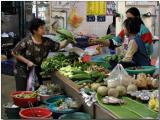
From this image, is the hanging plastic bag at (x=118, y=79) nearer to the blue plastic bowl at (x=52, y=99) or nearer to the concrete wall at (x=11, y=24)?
the blue plastic bowl at (x=52, y=99)

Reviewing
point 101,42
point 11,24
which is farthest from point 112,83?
point 11,24

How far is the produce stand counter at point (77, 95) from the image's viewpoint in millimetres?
2336

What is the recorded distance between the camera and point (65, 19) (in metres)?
6.33

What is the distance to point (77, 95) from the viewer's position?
2891mm

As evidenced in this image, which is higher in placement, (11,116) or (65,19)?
(65,19)

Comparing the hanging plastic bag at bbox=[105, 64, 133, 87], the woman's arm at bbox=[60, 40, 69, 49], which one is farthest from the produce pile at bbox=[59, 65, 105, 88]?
the woman's arm at bbox=[60, 40, 69, 49]

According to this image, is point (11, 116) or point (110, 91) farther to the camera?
point (11, 116)

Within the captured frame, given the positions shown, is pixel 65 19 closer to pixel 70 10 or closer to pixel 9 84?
pixel 70 10

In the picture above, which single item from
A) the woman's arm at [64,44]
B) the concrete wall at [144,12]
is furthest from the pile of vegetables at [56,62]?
the concrete wall at [144,12]

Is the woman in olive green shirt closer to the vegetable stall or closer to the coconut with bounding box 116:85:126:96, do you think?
the vegetable stall

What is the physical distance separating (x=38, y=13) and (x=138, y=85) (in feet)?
14.5

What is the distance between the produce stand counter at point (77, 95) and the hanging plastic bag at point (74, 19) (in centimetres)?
196

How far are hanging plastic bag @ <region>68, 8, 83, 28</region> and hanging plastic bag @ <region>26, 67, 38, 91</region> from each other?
2.02 meters

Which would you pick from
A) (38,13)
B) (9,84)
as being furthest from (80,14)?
(9,84)
